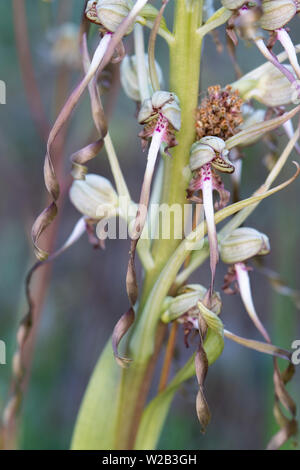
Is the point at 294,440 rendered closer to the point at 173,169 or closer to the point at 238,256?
the point at 238,256

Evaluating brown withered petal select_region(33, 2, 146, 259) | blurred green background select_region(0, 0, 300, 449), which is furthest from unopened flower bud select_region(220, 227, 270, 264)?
blurred green background select_region(0, 0, 300, 449)

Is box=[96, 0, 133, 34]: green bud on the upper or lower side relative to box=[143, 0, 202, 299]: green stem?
upper

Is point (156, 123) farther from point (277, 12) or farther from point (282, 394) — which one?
point (282, 394)

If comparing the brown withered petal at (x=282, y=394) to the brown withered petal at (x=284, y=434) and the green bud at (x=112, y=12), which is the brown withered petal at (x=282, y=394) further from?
the green bud at (x=112, y=12)

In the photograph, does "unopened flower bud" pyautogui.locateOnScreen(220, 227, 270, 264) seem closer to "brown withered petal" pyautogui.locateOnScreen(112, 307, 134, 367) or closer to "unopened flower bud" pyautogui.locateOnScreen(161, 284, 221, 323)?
"unopened flower bud" pyautogui.locateOnScreen(161, 284, 221, 323)

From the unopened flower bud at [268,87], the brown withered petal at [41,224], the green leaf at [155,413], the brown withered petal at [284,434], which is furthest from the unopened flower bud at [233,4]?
the brown withered petal at [284,434]

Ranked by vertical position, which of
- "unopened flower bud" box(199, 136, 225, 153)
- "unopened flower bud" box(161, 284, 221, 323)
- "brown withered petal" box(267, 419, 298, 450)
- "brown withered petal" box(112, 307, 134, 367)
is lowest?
"brown withered petal" box(267, 419, 298, 450)

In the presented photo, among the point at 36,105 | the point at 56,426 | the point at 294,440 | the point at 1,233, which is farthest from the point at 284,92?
the point at 1,233
